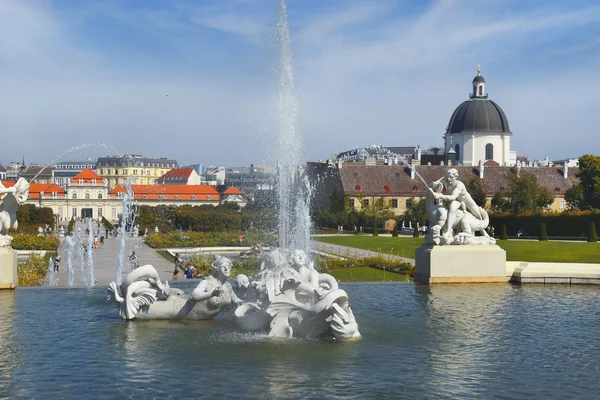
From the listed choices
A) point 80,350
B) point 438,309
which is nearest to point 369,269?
point 438,309

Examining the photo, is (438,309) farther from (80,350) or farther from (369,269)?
(369,269)

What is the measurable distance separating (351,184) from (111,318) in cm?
6854

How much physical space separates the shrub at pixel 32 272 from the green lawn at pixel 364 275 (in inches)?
387

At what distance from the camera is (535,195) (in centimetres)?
6525

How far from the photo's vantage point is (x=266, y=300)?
12297 millimetres

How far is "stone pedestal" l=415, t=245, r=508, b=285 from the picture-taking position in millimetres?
17719

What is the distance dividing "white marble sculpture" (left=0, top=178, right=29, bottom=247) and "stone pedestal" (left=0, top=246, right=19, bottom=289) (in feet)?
0.85

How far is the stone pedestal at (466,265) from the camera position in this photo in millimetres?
17719

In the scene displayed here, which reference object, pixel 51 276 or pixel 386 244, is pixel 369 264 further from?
pixel 386 244

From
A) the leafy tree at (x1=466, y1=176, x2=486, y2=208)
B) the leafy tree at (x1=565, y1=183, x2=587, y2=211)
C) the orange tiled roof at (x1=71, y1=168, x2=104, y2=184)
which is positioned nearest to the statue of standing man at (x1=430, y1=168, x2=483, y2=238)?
the leafy tree at (x1=466, y1=176, x2=486, y2=208)

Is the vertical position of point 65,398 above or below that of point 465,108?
below

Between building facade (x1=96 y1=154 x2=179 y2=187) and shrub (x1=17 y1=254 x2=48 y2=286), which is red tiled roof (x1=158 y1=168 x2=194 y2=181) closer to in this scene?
building facade (x1=96 y1=154 x2=179 y2=187)

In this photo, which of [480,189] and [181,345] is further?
[480,189]

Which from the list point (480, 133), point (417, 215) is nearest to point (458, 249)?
point (417, 215)
